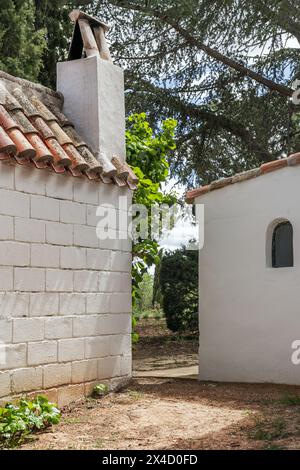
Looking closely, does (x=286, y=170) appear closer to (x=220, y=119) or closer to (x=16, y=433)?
(x=16, y=433)

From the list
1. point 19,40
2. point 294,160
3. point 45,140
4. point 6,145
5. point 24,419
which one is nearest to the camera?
point 24,419

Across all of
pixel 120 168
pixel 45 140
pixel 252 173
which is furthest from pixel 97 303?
pixel 252 173

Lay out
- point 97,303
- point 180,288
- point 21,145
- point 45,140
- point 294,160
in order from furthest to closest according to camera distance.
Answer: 1. point 180,288
2. point 294,160
3. point 97,303
4. point 45,140
5. point 21,145

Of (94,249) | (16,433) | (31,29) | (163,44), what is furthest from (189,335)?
(16,433)

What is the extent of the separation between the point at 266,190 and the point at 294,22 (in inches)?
221

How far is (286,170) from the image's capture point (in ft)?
28.1

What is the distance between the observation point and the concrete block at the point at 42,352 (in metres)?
6.43

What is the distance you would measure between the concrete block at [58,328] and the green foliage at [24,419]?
26.2 inches

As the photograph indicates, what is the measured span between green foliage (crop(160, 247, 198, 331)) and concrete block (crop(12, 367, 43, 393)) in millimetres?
9075

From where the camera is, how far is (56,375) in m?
6.71

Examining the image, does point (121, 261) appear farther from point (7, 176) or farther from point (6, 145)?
point (6, 145)

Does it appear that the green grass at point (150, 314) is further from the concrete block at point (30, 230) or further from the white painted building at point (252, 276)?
the concrete block at point (30, 230)

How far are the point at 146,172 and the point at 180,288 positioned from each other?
22.8 feet

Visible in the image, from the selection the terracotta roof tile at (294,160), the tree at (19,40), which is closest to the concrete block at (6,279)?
the terracotta roof tile at (294,160)
